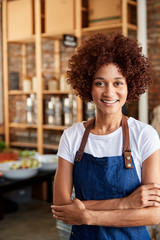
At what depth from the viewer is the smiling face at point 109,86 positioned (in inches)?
57.2

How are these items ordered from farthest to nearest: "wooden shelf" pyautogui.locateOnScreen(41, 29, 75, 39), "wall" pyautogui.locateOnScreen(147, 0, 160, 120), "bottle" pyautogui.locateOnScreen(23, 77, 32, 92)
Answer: "bottle" pyautogui.locateOnScreen(23, 77, 32, 92) < "wooden shelf" pyautogui.locateOnScreen(41, 29, 75, 39) < "wall" pyautogui.locateOnScreen(147, 0, 160, 120)

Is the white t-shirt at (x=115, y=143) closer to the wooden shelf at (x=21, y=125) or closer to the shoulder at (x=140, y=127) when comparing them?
the shoulder at (x=140, y=127)

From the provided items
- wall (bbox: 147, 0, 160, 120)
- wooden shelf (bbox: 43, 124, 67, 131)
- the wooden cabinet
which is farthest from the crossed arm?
wooden shelf (bbox: 43, 124, 67, 131)

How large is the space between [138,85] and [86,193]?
0.57 meters

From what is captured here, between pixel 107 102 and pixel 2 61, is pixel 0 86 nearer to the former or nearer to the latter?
pixel 2 61

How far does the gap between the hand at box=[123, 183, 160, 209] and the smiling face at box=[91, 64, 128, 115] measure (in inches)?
14.4

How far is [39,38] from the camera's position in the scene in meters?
4.77

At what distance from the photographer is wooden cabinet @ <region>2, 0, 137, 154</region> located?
4.34 meters

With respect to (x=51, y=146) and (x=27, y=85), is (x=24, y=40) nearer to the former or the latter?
(x=27, y=85)

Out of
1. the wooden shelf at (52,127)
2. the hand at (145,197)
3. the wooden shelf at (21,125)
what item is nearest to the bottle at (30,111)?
the wooden shelf at (21,125)

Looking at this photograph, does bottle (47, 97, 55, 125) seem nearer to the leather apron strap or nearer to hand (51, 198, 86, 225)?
the leather apron strap

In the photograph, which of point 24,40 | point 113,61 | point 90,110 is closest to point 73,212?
point 113,61

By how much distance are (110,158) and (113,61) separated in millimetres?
439

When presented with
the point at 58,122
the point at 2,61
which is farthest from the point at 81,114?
the point at 2,61
